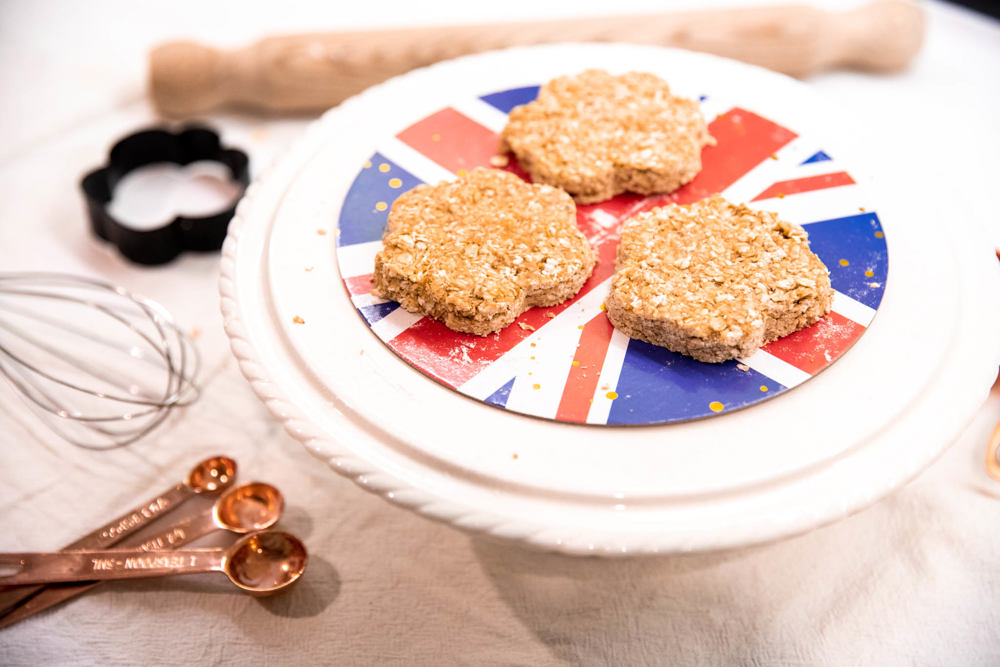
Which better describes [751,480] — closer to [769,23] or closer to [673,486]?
[673,486]

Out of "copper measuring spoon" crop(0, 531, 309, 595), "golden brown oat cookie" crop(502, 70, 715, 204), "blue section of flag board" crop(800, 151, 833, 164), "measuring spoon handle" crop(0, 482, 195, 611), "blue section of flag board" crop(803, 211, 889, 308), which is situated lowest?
"measuring spoon handle" crop(0, 482, 195, 611)

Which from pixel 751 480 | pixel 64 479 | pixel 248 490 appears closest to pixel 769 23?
pixel 751 480

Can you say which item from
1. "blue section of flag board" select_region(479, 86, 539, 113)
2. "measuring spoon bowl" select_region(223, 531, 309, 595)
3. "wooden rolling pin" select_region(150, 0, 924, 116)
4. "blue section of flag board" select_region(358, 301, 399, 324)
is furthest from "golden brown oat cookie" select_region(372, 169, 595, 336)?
"wooden rolling pin" select_region(150, 0, 924, 116)

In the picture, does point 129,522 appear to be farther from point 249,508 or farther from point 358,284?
point 358,284

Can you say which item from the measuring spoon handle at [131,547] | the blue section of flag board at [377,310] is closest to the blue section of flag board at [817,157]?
the blue section of flag board at [377,310]

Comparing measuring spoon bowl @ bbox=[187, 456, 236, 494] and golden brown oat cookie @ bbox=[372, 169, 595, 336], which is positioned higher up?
golden brown oat cookie @ bbox=[372, 169, 595, 336]

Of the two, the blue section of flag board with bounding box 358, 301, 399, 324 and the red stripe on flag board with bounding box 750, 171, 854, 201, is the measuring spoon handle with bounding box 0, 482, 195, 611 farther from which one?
the red stripe on flag board with bounding box 750, 171, 854, 201
